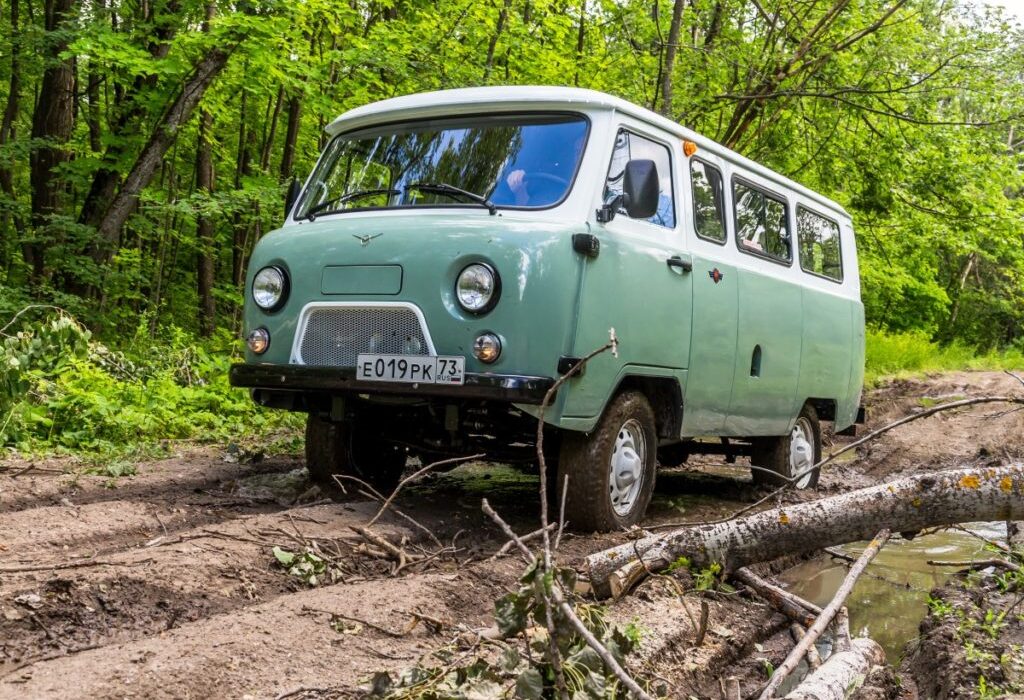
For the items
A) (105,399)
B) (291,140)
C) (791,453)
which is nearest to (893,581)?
(791,453)

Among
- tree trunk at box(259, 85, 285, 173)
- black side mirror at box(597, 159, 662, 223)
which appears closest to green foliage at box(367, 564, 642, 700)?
black side mirror at box(597, 159, 662, 223)

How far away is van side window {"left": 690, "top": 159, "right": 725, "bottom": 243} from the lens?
20.8 feet

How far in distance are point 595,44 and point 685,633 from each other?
1302 centimetres

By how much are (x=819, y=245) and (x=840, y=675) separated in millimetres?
5535

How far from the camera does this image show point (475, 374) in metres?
5.02

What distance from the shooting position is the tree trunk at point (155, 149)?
12109 millimetres

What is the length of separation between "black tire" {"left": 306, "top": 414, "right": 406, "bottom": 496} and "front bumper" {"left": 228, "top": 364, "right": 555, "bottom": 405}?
0.53 metres

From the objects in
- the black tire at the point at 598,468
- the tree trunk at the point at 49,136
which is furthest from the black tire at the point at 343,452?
the tree trunk at the point at 49,136

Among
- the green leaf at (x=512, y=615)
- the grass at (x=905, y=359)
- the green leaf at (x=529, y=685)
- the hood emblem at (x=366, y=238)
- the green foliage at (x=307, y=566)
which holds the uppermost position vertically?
the hood emblem at (x=366, y=238)

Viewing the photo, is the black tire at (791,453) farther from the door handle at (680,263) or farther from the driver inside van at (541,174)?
the driver inside van at (541,174)

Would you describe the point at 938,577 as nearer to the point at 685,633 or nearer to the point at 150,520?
the point at 685,633

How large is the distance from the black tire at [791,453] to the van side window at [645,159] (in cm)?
247

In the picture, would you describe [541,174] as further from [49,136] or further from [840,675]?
[49,136]

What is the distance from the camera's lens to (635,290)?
5520 mm
